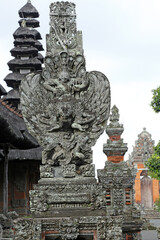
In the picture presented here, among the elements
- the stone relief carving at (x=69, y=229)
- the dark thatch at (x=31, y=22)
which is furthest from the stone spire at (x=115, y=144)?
the dark thatch at (x=31, y=22)

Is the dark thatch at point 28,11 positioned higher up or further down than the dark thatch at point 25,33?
higher up

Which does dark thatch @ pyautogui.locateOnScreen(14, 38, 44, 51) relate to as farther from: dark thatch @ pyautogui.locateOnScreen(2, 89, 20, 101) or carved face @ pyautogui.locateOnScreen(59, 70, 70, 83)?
carved face @ pyautogui.locateOnScreen(59, 70, 70, 83)

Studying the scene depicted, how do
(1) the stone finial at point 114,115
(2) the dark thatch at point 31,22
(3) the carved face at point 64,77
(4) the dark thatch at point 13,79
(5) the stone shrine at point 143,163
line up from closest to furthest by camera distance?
(3) the carved face at point 64,77
(1) the stone finial at point 114,115
(4) the dark thatch at point 13,79
(2) the dark thatch at point 31,22
(5) the stone shrine at point 143,163

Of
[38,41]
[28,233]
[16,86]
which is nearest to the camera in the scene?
[28,233]

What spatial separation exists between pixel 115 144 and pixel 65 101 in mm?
7248

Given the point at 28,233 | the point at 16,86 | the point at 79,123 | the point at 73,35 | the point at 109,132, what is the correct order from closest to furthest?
1. the point at 28,233
2. the point at 79,123
3. the point at 73,35
4. the point at 109,132
5. the point at 16,86

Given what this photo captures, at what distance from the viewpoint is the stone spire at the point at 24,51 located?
27.9 meters

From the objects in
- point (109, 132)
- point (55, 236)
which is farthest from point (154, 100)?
point (55, 236)

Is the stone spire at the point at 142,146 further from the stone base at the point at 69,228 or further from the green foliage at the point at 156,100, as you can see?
A: the stone base at the point at 69,228

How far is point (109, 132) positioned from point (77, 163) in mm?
7512

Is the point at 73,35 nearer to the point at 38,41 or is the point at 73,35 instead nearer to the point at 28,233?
the point at 28,233

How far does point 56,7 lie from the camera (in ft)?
38.0

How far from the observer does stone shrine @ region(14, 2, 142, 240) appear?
8977 millimetres

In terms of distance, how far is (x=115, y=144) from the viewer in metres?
17.2
